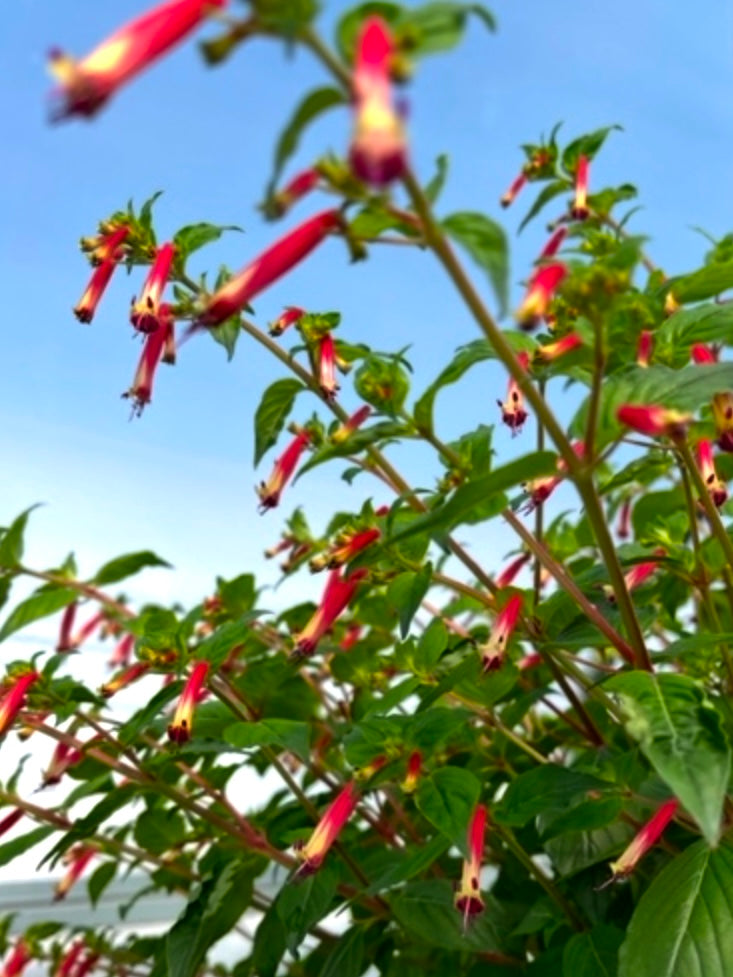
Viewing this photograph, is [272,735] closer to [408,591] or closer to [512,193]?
[408,591]

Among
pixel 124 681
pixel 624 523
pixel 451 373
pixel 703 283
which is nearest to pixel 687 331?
pixel 703 283

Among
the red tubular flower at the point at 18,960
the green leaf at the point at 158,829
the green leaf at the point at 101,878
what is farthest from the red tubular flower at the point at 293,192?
the red tubular flower at the point at 18,960

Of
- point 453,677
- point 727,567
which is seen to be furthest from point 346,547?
point 727,567

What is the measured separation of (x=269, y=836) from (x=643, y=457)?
440mm

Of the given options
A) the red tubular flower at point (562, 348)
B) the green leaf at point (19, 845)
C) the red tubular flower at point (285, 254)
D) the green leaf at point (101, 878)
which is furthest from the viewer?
the green leaf at point (101, 878)

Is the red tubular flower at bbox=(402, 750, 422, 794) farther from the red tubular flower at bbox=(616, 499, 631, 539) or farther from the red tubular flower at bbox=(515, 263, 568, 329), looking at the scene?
the red tubular flower at bbox=(616, 499, 631, 539)

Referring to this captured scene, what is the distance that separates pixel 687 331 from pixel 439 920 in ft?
1.45

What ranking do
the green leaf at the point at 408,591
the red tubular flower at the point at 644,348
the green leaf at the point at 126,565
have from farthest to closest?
the green leaf at the point at 126,565 → the green leaf at the point at 408,591 → the red tubular flower at the point at 644,348

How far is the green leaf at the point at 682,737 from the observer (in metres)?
0.50

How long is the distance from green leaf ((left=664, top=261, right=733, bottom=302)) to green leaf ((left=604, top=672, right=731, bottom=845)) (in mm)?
234

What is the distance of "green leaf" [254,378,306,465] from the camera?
77cm

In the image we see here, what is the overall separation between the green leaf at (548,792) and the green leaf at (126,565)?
441 mm

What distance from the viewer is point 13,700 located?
2.83 feet

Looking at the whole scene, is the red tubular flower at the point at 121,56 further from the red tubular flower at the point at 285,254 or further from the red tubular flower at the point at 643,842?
the red tubular flower at the point at 643,842
